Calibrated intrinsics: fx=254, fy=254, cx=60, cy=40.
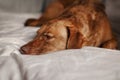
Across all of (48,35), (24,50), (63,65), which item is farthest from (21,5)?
(63,65)

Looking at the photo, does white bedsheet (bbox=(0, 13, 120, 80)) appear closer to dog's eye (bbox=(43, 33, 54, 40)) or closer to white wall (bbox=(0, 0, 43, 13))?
dog's eye (bbox=(43, 33, 54, 40))

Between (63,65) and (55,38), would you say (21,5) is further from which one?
(63,65)

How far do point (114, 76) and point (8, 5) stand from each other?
1865 millimetres

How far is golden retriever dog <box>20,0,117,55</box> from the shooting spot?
167cm

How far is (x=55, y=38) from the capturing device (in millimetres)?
1727

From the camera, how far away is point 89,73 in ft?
3.88

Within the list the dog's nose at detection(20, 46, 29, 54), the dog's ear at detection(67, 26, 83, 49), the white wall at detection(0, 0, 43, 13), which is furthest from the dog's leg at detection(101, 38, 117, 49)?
the white wall at detection(0, 0, 43, 13)

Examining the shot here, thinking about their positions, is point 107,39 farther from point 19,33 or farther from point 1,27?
point 1,27

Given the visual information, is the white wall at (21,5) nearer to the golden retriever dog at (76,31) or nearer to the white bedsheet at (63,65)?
the golden retriever dog at (76,31)

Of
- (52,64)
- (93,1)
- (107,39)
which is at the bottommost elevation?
(107,39)

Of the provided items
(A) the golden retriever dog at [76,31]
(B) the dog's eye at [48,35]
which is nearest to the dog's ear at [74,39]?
(A) the golden retriever dog at [76,31]

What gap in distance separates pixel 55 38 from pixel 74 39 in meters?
0.13

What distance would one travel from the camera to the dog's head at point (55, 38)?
163cm

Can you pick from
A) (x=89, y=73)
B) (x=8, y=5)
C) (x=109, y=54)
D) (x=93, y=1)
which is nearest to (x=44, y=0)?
(x=8, y=5)
